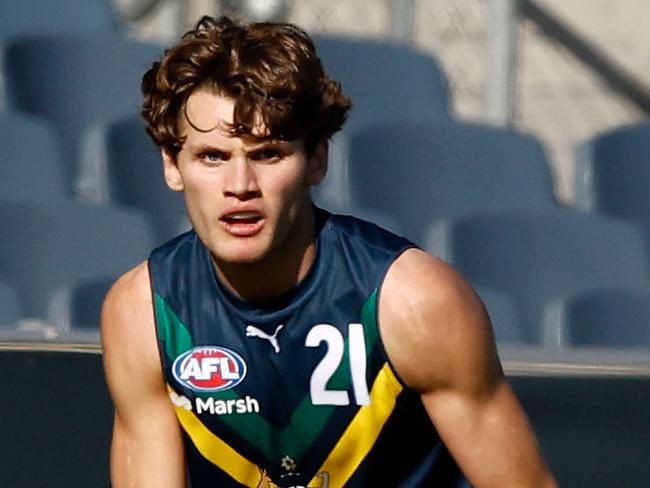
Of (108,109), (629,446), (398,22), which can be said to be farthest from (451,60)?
(629,446)

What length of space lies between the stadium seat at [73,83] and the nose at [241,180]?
2680mm

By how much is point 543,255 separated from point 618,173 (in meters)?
0.82

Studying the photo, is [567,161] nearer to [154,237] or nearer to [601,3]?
[601,3]

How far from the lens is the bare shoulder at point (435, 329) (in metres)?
2.54

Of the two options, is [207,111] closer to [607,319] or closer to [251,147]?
[251,147]

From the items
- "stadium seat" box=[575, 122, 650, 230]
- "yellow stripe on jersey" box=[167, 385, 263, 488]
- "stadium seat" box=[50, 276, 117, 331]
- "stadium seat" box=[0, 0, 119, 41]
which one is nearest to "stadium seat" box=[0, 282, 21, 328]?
"stadium seat" box=[50, 276, 117, 331]

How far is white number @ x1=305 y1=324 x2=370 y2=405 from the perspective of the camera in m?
2.62

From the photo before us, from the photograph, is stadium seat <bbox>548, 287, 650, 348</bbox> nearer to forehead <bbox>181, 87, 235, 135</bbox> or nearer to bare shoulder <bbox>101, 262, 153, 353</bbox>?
bare shoulder <bbox>101, 262, 153, 353</bbox>

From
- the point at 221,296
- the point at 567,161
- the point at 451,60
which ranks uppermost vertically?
the point at 221,296

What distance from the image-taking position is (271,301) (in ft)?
8.77

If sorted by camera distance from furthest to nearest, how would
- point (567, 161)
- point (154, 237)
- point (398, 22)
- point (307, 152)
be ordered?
1. point (567, 161)
2. point (398, 22)
3. point (154, 237)
4. point (307, 152)

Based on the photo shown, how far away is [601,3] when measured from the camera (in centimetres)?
728

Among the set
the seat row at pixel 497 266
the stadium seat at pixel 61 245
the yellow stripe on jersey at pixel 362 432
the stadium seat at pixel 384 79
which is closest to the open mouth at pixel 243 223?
the yellow stripe on jersey at pixel 362 432

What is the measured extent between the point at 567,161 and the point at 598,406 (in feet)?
12.4
